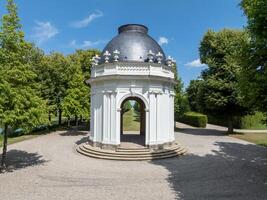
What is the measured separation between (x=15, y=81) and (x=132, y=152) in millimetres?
9023

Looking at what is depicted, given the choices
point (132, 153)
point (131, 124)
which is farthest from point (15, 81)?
point (131, 124)

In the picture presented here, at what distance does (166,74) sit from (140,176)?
9.82 meters

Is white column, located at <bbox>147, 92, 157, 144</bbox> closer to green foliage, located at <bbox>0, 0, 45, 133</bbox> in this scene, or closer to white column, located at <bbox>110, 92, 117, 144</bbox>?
white column, located at <bbox>110, 92, 117, 144</bbox>

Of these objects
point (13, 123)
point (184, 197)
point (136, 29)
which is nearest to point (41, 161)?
point (13, 123)

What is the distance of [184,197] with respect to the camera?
1072cm

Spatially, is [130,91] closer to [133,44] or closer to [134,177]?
[133,44]

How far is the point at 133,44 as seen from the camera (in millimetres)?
21266

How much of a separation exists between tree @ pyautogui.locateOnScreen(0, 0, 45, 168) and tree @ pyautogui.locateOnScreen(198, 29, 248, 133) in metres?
21.2

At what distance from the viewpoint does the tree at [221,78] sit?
96.5ft

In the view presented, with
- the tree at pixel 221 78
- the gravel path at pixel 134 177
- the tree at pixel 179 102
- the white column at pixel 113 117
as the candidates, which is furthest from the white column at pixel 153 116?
the tree at pixel 179 102

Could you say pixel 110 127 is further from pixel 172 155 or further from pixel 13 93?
pixel 13 93

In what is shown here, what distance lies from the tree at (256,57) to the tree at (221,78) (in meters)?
16.0

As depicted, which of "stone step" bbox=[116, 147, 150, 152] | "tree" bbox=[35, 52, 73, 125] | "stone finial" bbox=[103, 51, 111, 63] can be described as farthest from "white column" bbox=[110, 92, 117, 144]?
"tree" bbox=[35, 52, 73, 125]

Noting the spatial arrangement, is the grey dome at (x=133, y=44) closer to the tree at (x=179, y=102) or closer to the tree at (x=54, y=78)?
the tree at (x=54, y=78)
